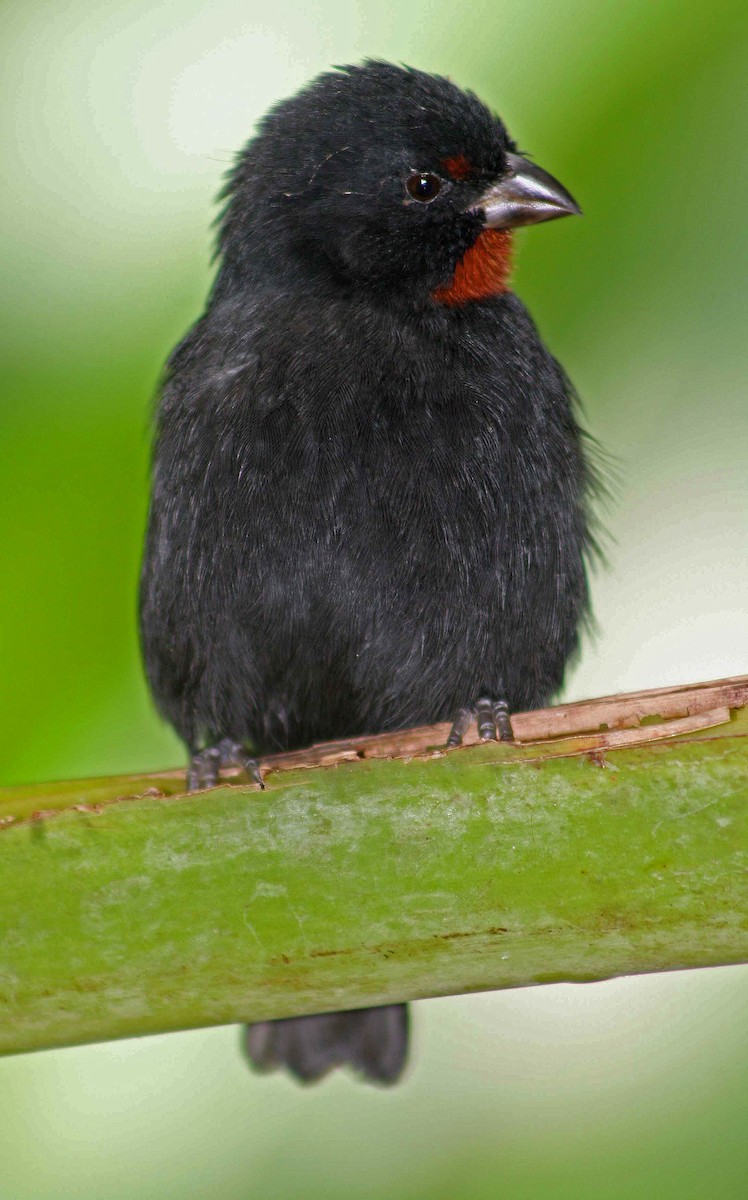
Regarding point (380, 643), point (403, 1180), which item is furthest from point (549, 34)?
point (403, 1180)

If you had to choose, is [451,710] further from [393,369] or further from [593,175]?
[593,175]

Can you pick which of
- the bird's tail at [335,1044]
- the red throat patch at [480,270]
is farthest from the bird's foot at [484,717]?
the red throat patch at [480,270]

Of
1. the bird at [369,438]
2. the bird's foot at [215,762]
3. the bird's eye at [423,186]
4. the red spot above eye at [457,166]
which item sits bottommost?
the bird's foot at [215,762]

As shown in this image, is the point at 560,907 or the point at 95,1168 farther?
the point at 95,1168

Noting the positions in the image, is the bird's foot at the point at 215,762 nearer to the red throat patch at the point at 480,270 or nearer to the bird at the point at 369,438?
the bird at the point at 369,438

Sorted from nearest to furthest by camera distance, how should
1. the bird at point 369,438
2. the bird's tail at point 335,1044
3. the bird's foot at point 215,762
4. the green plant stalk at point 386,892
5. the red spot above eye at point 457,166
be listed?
the green plant stalk at point 386,892 → the bird's foot at point 215,762 → the bird at point 369,438 → the red spot above eye at point 457,166 → the bird's tail at point 335,1044

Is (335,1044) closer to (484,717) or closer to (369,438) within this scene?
(484,717)

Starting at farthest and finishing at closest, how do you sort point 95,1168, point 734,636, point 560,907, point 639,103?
1. point 734,636
2. point 95,1168
3. point 639,103
4. point 560,907
